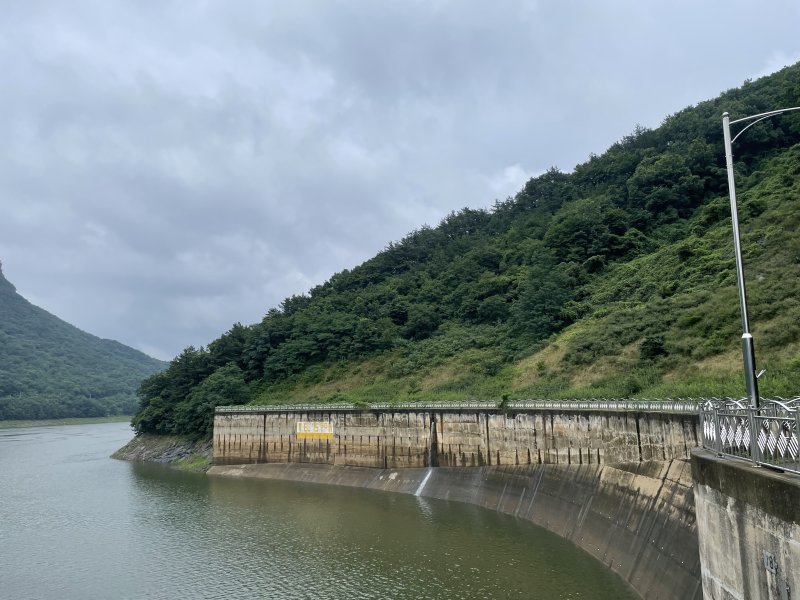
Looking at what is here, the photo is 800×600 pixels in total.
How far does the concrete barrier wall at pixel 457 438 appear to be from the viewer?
1093 inches

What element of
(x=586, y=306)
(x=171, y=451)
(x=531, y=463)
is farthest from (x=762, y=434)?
(x=171, y=451)

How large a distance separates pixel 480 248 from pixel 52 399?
474ft

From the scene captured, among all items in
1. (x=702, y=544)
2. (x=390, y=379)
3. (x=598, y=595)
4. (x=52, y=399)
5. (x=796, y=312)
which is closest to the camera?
(x=702, y=544)

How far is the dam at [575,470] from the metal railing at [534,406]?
13 centimetres

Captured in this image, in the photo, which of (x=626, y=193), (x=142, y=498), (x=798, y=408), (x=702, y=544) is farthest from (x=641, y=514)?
(x=626, y=193)

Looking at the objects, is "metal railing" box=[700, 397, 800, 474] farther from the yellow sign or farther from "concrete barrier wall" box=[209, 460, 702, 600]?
the yellow sign

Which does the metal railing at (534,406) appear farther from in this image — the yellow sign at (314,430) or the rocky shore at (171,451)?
the rocky shore at (171,451)

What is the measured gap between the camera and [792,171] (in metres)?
55.1

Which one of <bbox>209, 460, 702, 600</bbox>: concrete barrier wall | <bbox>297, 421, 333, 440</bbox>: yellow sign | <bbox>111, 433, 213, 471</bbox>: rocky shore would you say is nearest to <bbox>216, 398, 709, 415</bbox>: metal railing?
<bbox>297, 421, 333, 440</bbox>: yellow sign

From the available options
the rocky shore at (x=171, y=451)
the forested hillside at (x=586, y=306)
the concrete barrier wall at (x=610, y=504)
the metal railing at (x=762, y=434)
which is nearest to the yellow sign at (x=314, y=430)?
the forested hillside at (x=586, y=306)

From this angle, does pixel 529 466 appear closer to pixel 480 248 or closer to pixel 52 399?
pixel 480 248

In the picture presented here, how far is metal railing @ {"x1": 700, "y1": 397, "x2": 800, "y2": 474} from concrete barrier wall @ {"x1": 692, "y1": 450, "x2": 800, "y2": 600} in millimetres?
289

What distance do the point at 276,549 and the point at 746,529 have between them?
2402cm

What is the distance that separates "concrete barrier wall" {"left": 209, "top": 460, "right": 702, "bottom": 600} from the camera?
1902 cm
